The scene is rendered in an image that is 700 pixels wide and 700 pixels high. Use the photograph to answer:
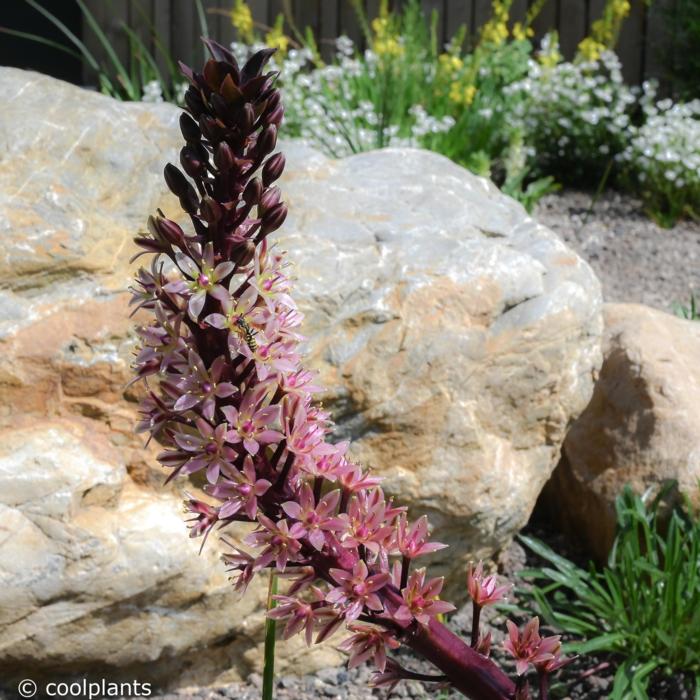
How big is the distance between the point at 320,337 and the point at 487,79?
4.99m

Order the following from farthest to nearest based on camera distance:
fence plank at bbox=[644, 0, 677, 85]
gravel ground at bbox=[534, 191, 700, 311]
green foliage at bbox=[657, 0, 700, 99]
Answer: fence plank at bbox=[644, 0, 677, 85] < green foliage at bbox=[657, 0, 700, 99] < gravel ground at bbox=[534, 191, 700, 311]

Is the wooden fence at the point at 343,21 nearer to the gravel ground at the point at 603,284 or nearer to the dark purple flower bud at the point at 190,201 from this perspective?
the gravel ground at the point at 603,284

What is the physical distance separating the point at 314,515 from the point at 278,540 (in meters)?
0.05

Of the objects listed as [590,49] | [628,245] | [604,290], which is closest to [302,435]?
[604,290]

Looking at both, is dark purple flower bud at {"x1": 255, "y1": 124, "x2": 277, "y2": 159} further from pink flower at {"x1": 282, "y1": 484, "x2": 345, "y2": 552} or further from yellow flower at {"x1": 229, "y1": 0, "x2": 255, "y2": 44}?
yellow flower at {"x1": 229, "y1": 0, "x2": 255, "y2": 44}

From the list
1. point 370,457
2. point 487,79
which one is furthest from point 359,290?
point 487,79

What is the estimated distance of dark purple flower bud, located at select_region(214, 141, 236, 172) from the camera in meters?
1.14

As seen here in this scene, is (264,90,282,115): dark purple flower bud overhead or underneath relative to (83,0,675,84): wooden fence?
overhead

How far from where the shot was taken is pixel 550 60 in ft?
25.0

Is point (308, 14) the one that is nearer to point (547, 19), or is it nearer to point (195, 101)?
point (547, 19)

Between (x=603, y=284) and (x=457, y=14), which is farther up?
(x=457, y=14)

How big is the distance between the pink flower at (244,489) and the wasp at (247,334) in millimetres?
129

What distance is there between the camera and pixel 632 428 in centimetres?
387

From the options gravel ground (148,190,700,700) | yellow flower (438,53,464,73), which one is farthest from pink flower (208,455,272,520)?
yellow flower (438,53,464,73)
